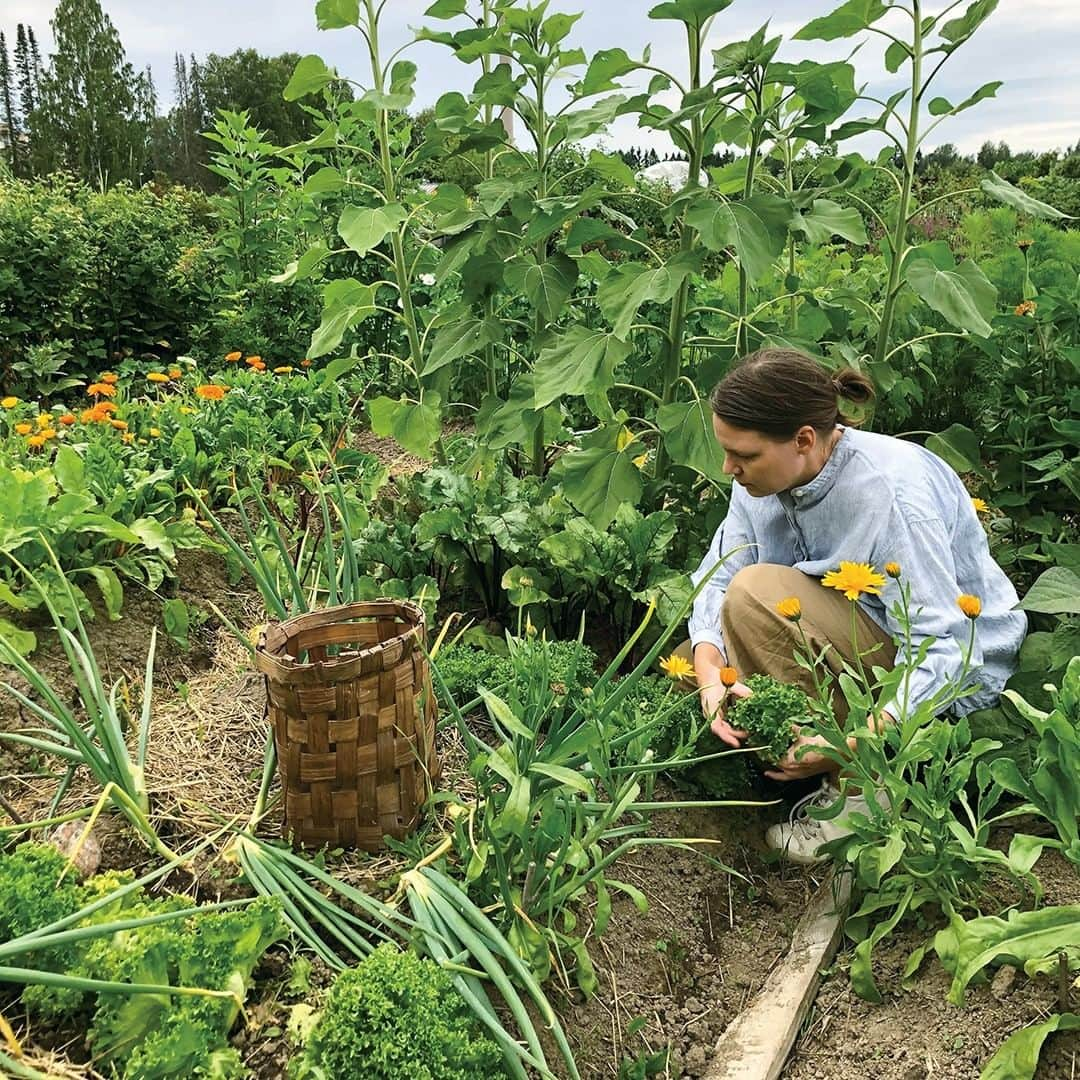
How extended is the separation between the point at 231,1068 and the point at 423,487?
160cm

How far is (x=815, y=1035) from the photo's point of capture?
174 cm

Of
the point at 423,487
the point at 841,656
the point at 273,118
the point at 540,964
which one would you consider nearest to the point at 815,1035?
the point at 540,964

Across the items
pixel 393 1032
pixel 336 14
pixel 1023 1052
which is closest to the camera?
pixel 393 1032

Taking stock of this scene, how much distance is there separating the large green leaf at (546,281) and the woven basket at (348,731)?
110cm

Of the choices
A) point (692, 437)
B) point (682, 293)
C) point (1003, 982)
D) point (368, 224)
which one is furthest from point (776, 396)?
point (368, 224)

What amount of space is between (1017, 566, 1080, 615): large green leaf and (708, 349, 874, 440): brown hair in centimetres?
54

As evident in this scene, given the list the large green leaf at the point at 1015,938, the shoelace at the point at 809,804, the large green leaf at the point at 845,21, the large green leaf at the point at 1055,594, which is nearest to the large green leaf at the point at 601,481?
the shoelace at the point at 809,804

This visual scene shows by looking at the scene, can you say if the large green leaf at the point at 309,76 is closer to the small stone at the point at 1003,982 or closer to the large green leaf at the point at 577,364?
the large green leaf at the point at 577,364

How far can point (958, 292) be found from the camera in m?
2.46

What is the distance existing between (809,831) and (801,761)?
332 millimetres

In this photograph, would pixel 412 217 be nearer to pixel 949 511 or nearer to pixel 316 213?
pixel 949 511

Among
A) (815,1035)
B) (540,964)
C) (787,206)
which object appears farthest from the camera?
(787,206)

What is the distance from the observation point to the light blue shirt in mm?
2020

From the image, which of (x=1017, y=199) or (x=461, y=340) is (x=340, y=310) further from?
(x=1017, y=199)
